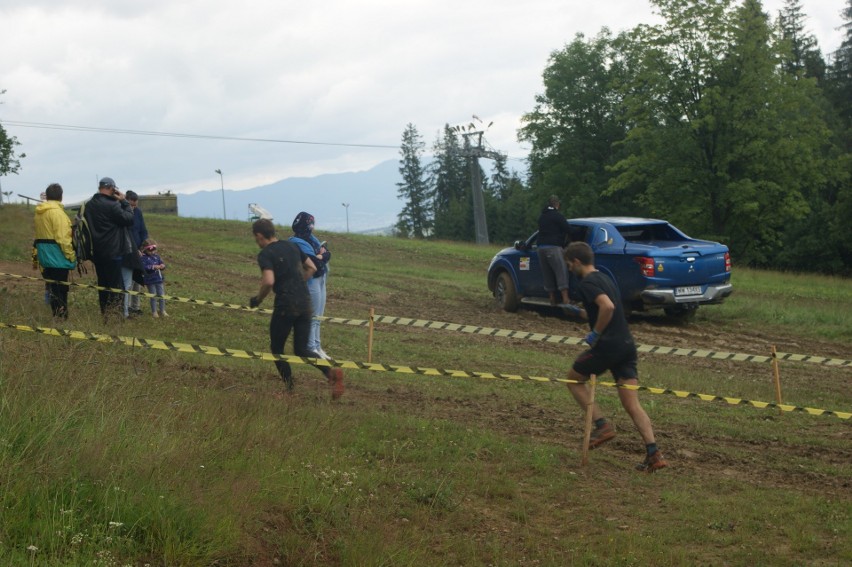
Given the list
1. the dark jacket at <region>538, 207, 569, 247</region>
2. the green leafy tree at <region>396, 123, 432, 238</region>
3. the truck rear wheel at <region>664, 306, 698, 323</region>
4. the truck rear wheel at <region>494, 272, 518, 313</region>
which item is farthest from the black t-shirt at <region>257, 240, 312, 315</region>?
the green leafy tree at <region>396, 123, 432, 238</region>

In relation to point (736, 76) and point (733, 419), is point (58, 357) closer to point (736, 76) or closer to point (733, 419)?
point (733, 419)

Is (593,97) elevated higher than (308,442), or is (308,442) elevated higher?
(593,97)

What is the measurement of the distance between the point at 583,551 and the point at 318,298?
228 inches

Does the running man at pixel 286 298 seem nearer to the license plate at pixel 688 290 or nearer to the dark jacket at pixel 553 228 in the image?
the dark jacket at pixel 553 228

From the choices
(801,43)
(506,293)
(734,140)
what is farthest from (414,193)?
(506,293)

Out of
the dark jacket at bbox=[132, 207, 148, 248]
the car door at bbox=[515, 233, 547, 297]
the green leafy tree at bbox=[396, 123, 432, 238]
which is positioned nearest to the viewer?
the dark jacket at bbox=[132, 207, 148, 248]

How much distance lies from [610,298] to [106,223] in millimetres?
6806

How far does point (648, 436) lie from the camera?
25.5 feet

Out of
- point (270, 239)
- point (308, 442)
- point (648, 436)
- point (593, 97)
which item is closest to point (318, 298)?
point (270, 239)

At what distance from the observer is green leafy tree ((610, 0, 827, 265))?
43875 mm

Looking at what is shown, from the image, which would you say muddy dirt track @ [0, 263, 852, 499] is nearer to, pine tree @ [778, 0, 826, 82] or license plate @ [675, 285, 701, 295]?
license plate @ [675, 285, 701, 295]

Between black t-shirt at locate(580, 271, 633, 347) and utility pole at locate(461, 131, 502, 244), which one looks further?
utility pole at locate(461, 131, 502, 244)

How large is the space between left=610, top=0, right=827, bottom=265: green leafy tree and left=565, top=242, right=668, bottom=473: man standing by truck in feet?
124

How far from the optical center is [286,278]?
927 cm
